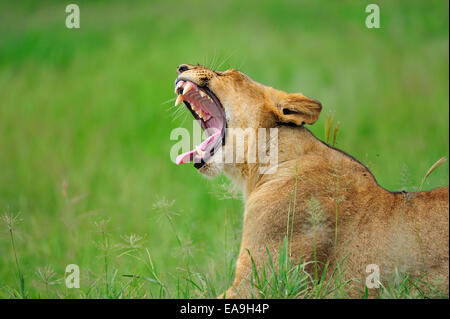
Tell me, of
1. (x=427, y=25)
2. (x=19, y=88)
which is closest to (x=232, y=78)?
(x=19, y=88)

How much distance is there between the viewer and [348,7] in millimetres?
17609

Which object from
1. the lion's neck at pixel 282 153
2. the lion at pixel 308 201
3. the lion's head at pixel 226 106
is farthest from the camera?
the lion's head at pixel 226 106

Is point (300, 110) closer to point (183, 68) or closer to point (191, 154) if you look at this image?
point (191, 154)

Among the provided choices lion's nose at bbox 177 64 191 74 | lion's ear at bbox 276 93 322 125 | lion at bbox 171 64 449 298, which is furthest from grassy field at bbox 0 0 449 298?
lion's nose at bbox 177 64 191 74

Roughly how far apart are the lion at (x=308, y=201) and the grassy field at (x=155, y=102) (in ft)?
Answer: 1.75

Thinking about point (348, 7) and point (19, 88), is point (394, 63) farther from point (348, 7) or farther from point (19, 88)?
point (19, 88)

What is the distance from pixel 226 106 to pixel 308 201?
3.11 ft

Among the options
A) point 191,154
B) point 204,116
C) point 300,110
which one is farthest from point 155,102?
point 300,110

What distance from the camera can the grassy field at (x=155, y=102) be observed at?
8148 mm

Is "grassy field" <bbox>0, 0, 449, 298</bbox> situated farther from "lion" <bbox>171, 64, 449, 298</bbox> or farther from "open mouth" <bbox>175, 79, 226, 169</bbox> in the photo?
"lion" <bbox>171, 64, 449, 298</bbox>

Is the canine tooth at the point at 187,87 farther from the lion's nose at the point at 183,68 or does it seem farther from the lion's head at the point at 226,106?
the lion's nose at the point at 183,68

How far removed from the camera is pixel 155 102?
12.6m

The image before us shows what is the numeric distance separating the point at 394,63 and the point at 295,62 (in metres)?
2.06

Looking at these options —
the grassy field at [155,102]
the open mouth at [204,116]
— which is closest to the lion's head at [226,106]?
the open mouth at [204,116]
